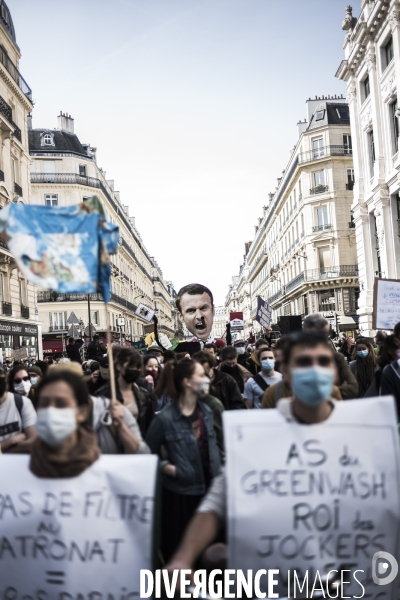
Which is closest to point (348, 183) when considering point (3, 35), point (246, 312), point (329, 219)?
point (329, 219)

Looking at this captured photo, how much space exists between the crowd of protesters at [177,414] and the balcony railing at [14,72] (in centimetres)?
2423

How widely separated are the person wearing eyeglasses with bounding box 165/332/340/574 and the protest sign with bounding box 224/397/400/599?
0.19 feet

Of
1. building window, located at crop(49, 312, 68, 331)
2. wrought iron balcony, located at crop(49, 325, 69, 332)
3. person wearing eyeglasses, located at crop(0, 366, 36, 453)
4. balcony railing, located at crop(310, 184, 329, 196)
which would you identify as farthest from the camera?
balcony railing, located at crop(310, 184, 329, 196)

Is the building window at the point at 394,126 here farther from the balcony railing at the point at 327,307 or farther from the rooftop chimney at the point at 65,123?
the rooftop chimney at the point at 65,123

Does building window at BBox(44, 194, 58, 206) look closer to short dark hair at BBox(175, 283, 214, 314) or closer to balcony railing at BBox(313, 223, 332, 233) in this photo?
balcony railing at BBox(313, 223, 332, 233)

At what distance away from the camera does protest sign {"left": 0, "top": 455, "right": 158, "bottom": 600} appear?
2.78m

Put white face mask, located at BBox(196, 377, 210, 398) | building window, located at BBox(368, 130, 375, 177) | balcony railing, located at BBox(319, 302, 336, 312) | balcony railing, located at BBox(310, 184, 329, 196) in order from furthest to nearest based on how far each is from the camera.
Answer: balcony railing, located at BBox(310, 184, 329, 196)
balcony railing, located at BBox(319, 302, 336, 312)
building window, located at BBox(368, 130, 375, 177)
white face mask, located at BBox(196, 377, 210, 398)

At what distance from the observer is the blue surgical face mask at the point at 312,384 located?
2.74 m

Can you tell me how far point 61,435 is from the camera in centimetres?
284

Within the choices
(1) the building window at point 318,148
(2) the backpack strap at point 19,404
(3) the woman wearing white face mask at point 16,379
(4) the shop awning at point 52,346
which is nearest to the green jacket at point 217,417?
(2) the backpack strap at point 19,404

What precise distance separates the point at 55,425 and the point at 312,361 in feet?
4.06

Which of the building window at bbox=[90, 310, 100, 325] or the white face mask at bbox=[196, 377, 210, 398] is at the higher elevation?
the building window at bbox=[90, 310, 100, 325]

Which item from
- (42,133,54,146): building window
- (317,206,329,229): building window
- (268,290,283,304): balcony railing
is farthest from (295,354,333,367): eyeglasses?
(268,290,283,304): balcony railing

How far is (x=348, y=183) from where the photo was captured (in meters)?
48.5
